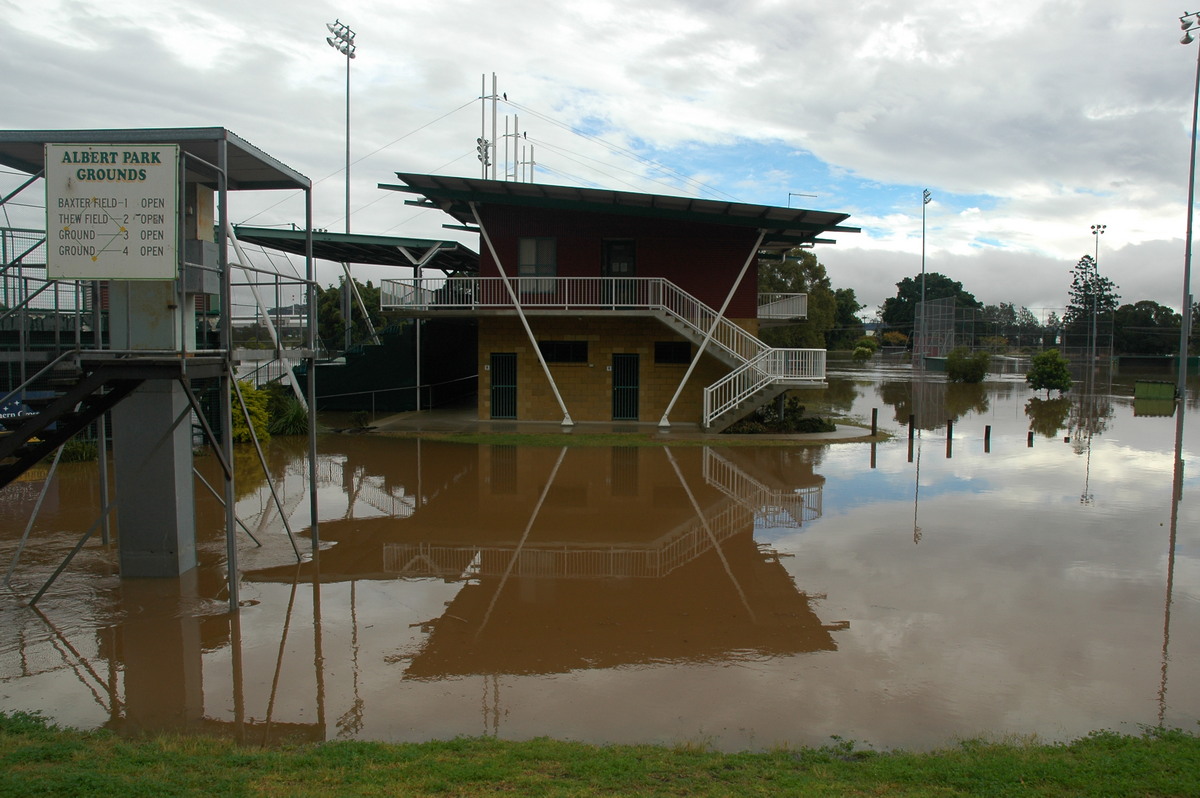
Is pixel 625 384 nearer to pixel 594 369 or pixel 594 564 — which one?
pixel 594 369

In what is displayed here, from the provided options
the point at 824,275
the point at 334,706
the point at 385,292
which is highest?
the point at 824,275

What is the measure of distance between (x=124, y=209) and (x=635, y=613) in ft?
21.7

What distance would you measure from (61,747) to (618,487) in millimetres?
11275

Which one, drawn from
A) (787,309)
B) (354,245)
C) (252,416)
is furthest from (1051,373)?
(252,416)

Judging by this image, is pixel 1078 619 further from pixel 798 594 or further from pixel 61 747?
pixel 61 747

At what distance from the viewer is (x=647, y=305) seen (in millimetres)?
23281

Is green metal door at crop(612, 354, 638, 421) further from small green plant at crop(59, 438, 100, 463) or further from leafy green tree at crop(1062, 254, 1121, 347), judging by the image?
leafy green tree at crop(1062, 254, 1121, 347)

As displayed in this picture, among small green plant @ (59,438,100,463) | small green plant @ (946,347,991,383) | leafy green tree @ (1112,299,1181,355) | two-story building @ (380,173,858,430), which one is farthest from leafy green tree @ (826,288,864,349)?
small green plant @ (59,438,100,463)

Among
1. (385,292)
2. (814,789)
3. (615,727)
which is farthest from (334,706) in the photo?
(385,292)

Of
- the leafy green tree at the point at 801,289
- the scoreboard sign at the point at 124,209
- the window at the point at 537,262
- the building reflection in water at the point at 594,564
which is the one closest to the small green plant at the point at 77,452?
the building reflection in water at the point at 594,564

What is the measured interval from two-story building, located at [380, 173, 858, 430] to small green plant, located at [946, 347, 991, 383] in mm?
27981

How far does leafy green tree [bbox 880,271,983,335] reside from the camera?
11262cm

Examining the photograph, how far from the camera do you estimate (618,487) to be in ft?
53.2

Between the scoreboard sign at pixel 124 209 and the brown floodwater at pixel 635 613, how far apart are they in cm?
369
